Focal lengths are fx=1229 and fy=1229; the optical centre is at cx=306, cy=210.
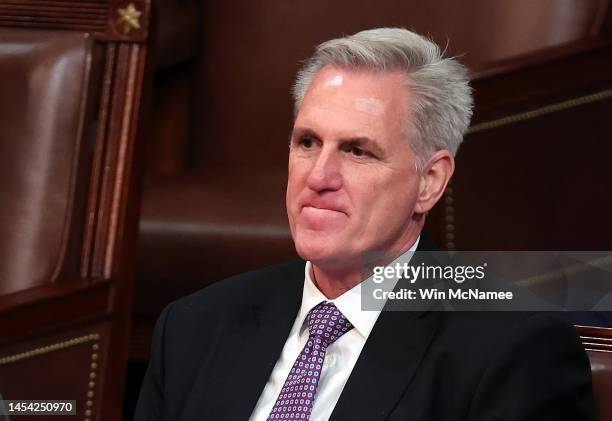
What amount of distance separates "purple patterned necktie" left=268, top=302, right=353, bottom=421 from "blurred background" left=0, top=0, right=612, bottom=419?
0.55 metres

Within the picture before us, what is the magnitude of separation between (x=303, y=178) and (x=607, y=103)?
3.04ft

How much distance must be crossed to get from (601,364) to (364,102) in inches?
14.4

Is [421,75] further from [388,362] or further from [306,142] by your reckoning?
[388,362]

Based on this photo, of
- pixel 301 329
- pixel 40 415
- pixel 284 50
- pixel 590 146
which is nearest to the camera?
pixel 301 329

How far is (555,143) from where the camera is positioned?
203 centimetres

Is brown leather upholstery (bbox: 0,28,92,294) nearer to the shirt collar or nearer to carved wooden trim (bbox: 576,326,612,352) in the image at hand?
the shirt collar

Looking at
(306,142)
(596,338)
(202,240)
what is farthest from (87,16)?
(596,338)

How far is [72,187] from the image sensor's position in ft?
6.29

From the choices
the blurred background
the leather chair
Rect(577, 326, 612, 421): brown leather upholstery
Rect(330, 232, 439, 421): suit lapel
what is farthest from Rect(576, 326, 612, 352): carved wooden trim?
the leather chair

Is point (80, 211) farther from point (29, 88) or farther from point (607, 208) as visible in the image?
point (607, 208)

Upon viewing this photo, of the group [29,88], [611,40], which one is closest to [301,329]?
[29,88]

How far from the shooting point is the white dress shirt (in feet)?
4.29

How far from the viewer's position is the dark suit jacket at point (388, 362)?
1216mm

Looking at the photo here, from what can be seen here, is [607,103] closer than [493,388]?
No
